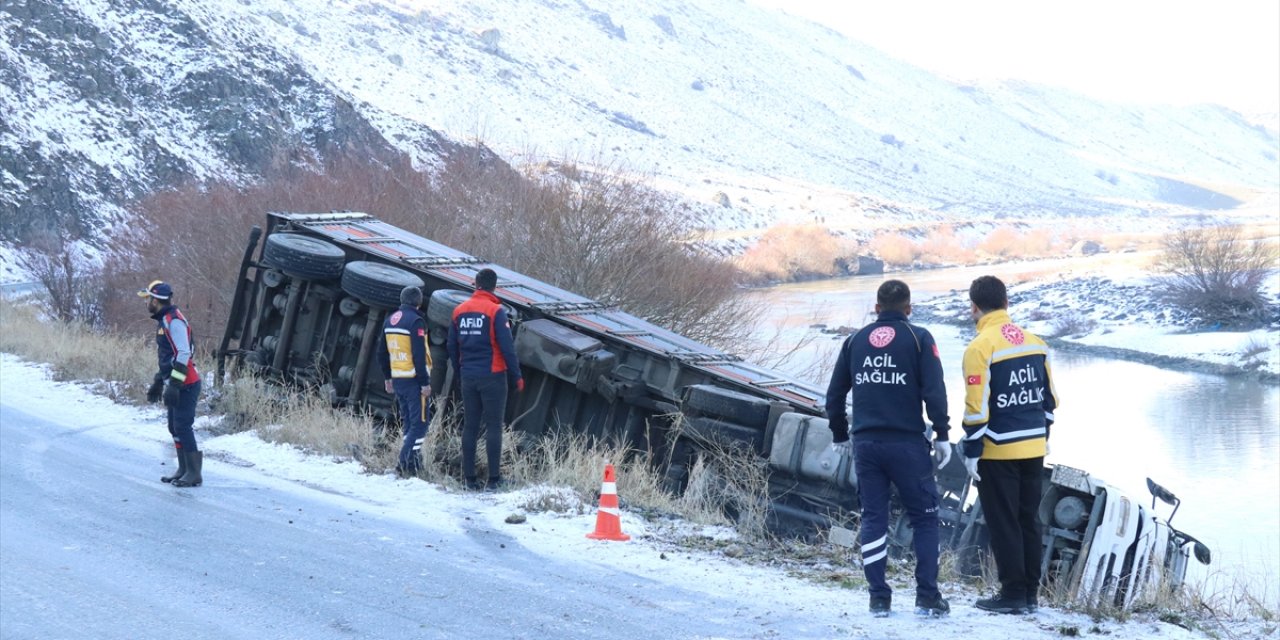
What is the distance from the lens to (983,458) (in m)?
Answer: 6.52

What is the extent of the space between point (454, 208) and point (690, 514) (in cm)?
1863

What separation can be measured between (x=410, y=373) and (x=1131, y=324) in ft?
119

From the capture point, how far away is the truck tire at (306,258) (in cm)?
1274

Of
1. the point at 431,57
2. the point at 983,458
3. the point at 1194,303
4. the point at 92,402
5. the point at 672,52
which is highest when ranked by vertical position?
the point at 672,52

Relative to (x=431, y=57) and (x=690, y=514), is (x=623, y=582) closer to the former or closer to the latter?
(x=690, y=514)

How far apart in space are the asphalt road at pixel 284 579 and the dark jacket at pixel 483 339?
4.65 ft

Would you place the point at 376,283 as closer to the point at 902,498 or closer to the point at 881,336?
the point at 881,336

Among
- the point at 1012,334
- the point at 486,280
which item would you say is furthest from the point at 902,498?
the point at 486,280

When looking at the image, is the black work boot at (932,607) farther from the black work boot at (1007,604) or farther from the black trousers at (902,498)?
the black work boot at (1007,604)

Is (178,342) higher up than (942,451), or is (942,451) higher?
(942,451)

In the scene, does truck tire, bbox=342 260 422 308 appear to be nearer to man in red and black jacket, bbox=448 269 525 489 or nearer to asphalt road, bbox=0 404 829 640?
man in red and black jacket, bbox=448 269 525 489

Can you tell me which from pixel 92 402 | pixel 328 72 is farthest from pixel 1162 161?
pixel 92 402

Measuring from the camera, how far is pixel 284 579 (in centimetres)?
730

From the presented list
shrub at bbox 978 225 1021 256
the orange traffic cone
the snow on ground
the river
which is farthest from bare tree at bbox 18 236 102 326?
shrub at bbox 978 225 1021 256
